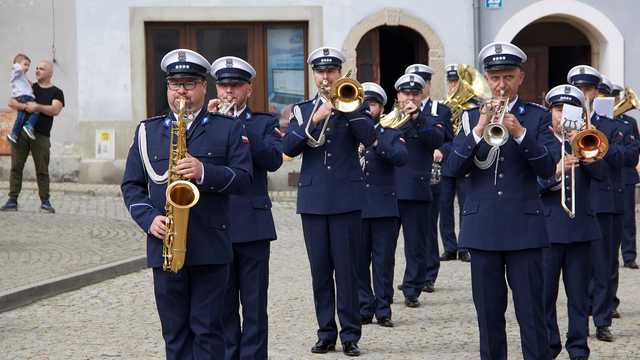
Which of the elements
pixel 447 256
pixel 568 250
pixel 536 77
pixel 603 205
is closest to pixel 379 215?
pixel 603 205

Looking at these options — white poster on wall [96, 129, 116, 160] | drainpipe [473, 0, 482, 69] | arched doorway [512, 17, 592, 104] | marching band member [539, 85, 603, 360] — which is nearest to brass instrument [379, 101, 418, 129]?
marching band member [539, 85, 603, 360]

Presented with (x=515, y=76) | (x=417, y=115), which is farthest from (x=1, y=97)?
(x=515, y=76)

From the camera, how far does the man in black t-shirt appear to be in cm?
1669

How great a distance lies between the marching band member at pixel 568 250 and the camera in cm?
884

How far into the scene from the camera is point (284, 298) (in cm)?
1173

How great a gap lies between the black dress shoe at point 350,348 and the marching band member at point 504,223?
6.10 feet

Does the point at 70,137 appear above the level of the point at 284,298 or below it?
above

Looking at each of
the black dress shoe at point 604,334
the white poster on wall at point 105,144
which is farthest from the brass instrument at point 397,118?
the white poster on wall at point 105,144

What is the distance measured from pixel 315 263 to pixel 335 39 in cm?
1321

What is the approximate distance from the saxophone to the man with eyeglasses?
124mm

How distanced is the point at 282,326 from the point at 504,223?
3.30 m

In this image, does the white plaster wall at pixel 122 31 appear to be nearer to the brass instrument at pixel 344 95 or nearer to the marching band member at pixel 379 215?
the marching band member at pixel 379 215

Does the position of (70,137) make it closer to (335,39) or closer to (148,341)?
(335,39)

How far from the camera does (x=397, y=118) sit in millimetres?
11195
